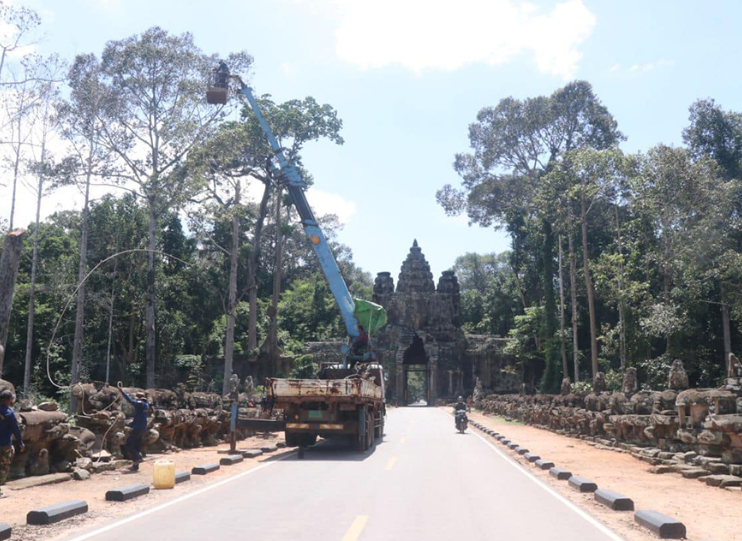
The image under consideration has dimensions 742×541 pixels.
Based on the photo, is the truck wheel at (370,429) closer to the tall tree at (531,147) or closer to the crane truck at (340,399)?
the crane truck at (340,399)

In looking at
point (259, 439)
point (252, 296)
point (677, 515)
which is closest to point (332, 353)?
point (252, 296)

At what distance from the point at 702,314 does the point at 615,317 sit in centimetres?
1604

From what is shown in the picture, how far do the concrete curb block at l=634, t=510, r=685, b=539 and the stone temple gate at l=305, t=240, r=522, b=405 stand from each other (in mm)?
44414

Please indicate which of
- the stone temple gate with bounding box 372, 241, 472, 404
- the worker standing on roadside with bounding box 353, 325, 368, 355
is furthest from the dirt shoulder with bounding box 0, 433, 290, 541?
the stone temple gate with bounding box 372, 241, 472, 404

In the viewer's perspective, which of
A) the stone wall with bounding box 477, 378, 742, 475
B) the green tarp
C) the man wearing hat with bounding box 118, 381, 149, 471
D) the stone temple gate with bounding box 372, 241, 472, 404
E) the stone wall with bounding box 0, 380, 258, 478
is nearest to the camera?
the stone wall with bounding box 0, 380, 258, 478

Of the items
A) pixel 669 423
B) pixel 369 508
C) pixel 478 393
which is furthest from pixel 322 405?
pixel 478 393

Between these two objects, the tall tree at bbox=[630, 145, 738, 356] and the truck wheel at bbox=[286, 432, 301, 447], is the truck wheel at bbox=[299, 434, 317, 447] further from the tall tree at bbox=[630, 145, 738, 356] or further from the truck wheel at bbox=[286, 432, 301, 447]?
the tall tree at bbox=[630, 145, 738, 356]

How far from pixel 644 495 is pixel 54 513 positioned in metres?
Answer: 8.72

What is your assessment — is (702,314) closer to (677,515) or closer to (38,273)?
(677,515)

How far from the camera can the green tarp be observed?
72.1 ft

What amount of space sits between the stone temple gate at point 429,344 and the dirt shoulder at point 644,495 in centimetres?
3684

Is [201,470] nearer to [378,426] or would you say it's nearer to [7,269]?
[7,269]

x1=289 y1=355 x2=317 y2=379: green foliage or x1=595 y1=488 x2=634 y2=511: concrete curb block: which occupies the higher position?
x1=289 y1=355 x2=317 y2=379: green foliage

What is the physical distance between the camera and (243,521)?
26.3ft
